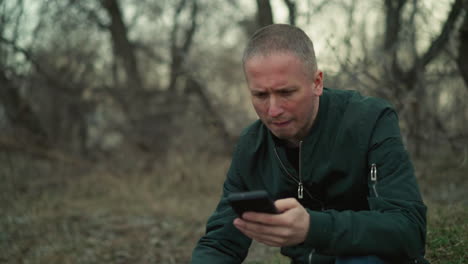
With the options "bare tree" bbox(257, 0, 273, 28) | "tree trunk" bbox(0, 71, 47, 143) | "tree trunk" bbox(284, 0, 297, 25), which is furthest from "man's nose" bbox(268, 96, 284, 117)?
"tree trunk" bbox(0, 71, 47, 143)

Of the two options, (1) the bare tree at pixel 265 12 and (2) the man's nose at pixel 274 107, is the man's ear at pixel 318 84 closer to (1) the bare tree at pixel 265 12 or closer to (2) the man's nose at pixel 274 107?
(2) the man's nose at pixel 274 107

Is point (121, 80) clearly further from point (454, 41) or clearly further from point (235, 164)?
point (235, 164)

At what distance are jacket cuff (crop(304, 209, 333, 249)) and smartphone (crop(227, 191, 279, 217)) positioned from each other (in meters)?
0.19

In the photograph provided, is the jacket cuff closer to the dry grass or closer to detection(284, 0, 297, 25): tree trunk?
the dry grass

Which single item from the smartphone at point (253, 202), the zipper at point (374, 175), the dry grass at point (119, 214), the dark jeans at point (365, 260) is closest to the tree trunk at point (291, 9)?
the dry grass at point (119, 214)

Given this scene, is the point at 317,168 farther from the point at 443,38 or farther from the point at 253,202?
the point at 443,38

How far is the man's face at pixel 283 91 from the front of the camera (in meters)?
2.52

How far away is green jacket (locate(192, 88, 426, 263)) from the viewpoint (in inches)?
84.2

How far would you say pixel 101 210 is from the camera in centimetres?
760

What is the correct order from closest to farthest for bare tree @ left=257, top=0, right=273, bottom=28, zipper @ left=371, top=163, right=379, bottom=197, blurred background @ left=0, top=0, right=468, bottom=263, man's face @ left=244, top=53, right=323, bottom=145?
zipper @ left=371, top=163, right=379, bottom=197
man's face @ left=244, top=53, right=323, bottom=145
blurred background @ left=0, top=0, right=468, bottom=263
bare tree @ left=257, top=0, right=273, bottom=28

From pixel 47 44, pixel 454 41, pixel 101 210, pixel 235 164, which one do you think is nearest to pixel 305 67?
pixel 235 164

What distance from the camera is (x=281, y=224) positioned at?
2.01 meters

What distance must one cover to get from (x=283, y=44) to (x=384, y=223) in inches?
39.0

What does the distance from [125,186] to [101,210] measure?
131cm
